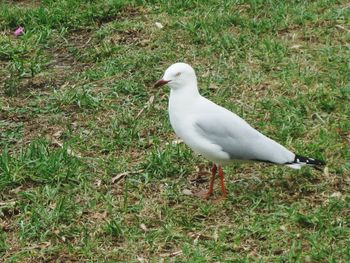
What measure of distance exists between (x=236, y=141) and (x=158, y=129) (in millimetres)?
1146

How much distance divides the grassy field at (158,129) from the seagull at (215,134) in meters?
0.25

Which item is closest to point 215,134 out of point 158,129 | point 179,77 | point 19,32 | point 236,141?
point 236,141

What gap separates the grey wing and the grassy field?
0.26 metres

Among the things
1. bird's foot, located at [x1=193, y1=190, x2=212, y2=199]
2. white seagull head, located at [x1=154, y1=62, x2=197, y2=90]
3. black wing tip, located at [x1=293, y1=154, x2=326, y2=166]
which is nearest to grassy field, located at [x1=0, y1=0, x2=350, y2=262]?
bird's foot, located at [x1=193, y1=190, x2=212, y2=199]

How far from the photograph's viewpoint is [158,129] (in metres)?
5.75

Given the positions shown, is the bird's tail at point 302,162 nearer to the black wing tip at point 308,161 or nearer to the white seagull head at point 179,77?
the black wing tip at point 308,161

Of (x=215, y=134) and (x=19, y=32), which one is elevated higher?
(x=215, y=134)

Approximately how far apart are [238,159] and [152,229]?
684mm

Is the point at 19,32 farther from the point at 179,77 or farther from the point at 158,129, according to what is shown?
the point at 179,77

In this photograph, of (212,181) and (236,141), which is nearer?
(236,141)

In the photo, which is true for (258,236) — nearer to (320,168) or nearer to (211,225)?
(211,225)

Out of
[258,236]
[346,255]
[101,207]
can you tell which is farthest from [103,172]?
[346,255]

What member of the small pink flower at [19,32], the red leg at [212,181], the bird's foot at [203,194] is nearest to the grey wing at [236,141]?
the red leg at [212,181]

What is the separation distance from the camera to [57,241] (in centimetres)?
446
